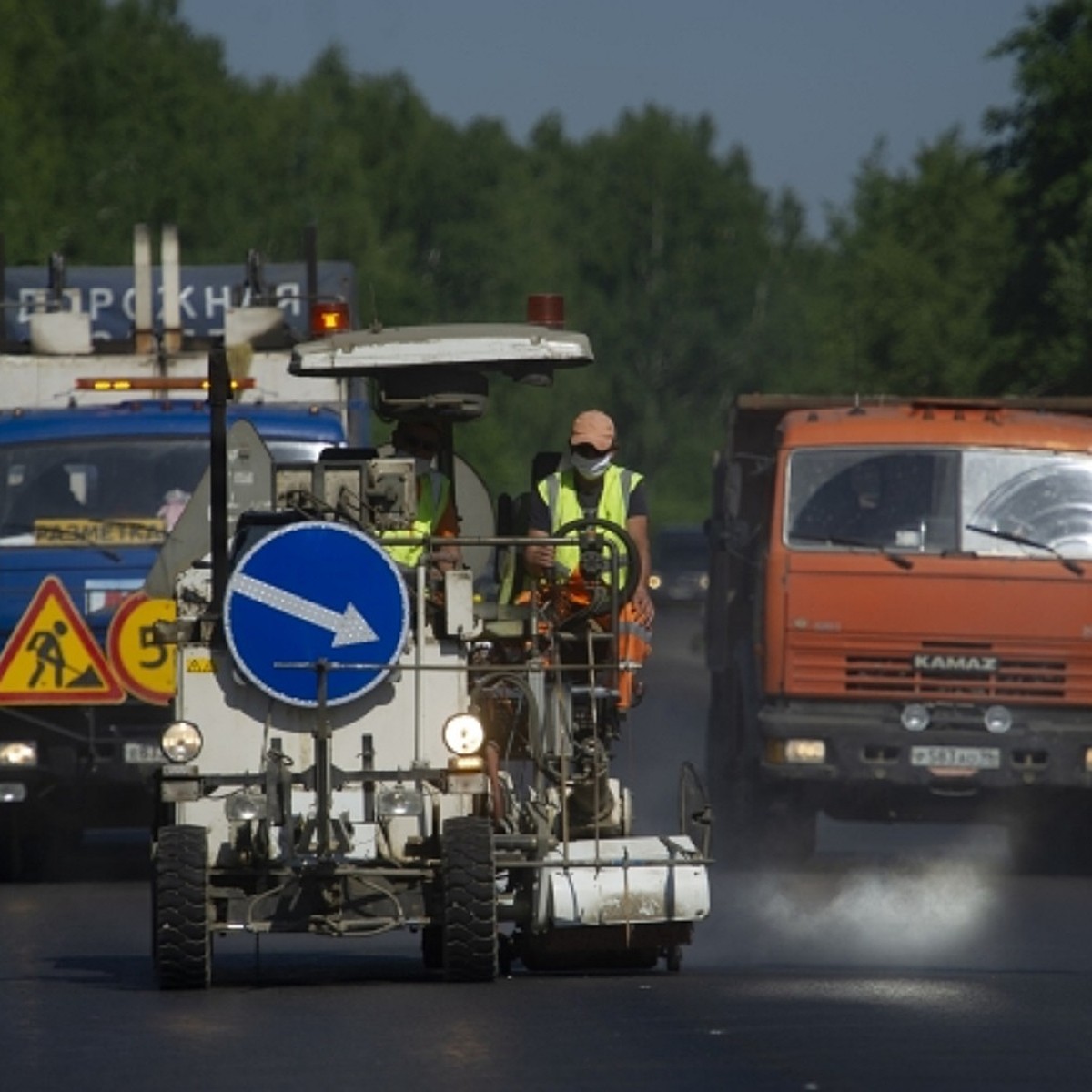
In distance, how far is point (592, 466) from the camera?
13.8 m

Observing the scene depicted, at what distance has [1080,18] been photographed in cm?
5203

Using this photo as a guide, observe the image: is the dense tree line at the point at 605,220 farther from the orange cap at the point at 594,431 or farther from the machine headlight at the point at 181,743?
the machine headlight at the point at 181,743

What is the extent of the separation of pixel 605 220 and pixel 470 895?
113m

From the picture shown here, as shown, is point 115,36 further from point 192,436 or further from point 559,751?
point 559,751

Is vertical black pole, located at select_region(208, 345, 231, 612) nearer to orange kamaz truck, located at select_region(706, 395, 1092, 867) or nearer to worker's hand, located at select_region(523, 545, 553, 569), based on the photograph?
worker's hand, located at select_region(523, 545, 553, 569)

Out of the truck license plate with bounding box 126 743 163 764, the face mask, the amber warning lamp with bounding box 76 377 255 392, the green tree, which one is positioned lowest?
the truck license plate with bounding box 126 743 163 764

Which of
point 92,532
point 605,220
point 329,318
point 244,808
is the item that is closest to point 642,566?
point 244,808

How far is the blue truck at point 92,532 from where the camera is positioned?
18141 millimetres

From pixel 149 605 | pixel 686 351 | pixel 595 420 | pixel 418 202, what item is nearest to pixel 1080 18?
pixel 149 605

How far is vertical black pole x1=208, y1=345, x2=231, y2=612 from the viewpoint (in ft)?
41.5

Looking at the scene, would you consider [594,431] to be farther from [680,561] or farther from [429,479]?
[680,561]

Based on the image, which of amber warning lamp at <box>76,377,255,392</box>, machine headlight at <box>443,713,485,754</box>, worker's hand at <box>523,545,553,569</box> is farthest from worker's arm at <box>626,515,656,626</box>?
amber warning lamp at <box>76,377,255,392</box>

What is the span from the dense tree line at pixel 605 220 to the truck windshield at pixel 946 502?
5.09 m

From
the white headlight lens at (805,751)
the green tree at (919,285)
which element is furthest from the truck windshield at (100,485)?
the green tree at (919,285)
